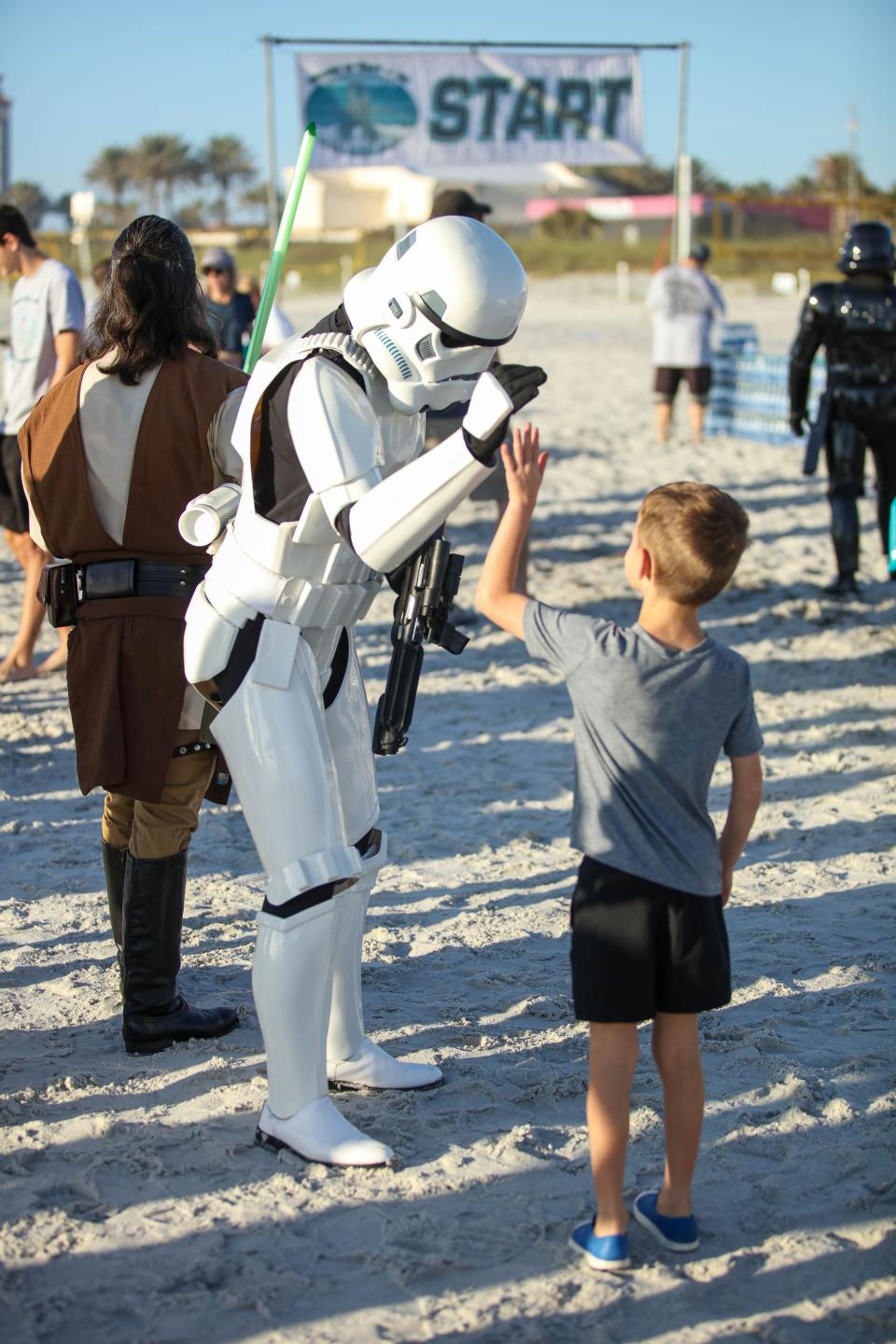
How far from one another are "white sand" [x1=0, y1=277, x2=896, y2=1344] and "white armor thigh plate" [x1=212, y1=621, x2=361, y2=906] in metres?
0.63

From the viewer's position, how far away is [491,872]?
4.62 meters

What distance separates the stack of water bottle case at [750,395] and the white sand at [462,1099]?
8000mm

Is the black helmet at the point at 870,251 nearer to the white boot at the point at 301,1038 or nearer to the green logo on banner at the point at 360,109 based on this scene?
the white boot at the point at 301,1038

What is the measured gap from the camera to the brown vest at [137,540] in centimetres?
310

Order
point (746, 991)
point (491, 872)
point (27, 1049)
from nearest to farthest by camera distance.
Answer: point (27, 1049) < point (746, 991) < point (491, 872)

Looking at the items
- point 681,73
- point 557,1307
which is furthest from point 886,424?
point 681,73

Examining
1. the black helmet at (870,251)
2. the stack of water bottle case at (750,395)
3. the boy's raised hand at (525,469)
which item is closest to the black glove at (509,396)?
the boy's raised hand at (525,469)

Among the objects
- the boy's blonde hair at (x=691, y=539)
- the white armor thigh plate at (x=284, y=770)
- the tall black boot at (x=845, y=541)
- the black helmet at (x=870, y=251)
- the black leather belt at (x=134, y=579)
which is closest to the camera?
the boy's blonde hair at (x=691, y=539)

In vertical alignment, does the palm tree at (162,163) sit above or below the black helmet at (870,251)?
above

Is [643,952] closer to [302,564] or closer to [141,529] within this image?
[302,564]

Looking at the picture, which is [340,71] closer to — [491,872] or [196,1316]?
[491,872]

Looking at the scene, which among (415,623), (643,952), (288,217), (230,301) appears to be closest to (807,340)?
(230,301)

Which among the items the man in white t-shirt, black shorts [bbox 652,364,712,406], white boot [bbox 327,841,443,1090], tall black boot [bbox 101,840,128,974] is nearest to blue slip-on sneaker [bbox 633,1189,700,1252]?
white boot [bbox 327,841,443,1090]

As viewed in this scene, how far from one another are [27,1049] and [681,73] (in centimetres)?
1287
